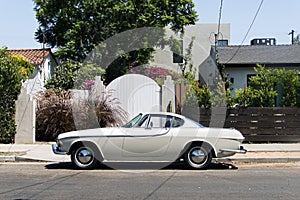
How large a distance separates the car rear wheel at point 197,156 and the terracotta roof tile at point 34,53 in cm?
2481

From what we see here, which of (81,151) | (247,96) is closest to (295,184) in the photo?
(81,151)

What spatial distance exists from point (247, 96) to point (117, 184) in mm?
9019

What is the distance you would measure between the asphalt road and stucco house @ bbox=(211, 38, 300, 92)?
40.4ft

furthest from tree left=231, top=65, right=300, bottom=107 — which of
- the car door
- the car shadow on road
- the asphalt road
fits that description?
the car door

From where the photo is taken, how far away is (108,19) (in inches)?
1252

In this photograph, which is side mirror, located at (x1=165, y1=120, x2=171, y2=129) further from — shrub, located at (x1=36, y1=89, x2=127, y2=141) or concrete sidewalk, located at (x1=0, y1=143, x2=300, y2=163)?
shrub, located at (x1=36, y1=89, x2=127, y2=141)

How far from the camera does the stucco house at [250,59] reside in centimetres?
2308

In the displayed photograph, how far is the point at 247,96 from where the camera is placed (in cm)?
1627

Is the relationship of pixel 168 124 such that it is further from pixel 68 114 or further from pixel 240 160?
pixel 68 114

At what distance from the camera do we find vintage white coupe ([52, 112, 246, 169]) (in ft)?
34.4

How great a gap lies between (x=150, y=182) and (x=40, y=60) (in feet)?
87.9

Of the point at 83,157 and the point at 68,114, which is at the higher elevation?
the point at 68,114

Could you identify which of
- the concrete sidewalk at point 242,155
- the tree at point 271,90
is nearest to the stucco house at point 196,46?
the tree at point 271,90

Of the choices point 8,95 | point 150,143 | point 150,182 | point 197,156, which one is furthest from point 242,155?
point 8,95
